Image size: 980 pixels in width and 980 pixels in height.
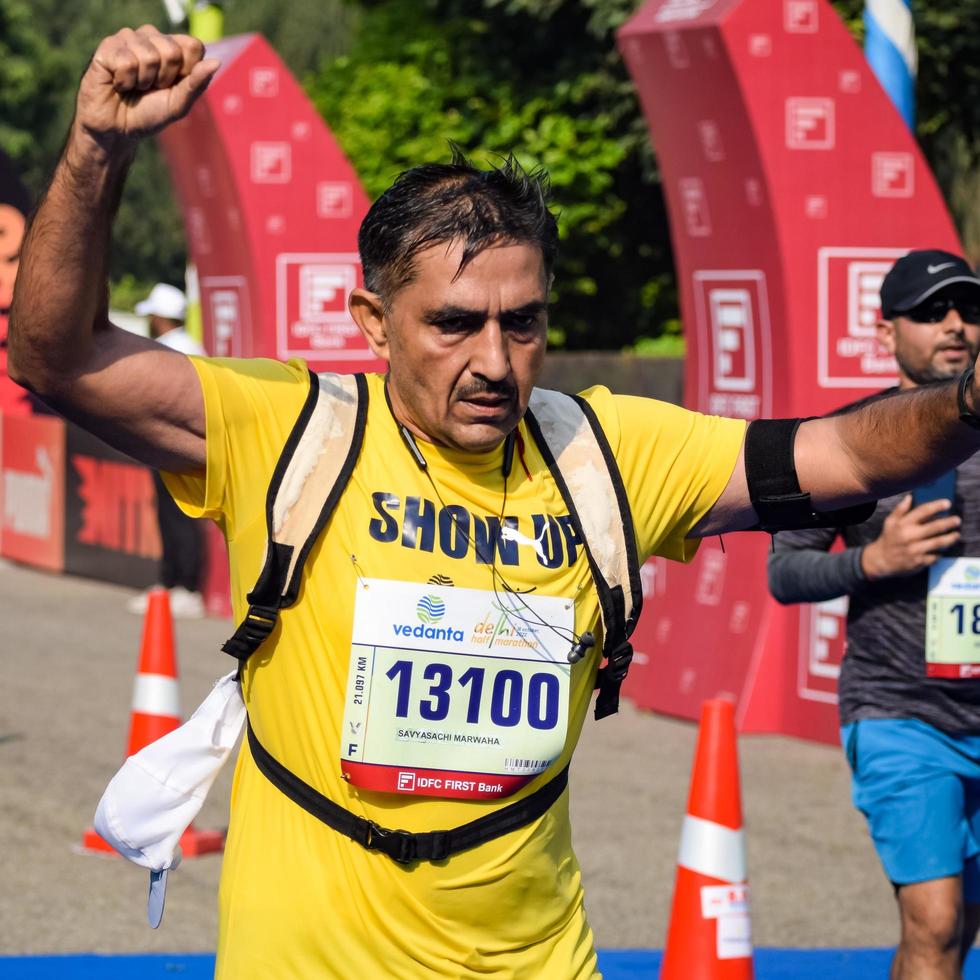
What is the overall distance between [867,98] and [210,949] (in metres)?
5.16

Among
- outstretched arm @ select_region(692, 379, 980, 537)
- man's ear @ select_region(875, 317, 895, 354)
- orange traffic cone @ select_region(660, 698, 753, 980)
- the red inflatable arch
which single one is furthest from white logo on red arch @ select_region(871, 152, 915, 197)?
outstretched arm @ select_region(692, 379, 980, 537)

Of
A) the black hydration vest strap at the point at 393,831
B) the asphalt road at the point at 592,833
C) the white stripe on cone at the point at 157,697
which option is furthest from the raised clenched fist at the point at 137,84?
the white stripe on cone at the point at 157,697

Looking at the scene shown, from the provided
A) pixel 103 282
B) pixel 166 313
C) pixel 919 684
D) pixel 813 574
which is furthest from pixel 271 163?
pixel 103 282

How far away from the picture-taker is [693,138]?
30.4 feet

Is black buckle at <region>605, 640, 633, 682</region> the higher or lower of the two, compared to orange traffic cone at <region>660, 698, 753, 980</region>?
higher

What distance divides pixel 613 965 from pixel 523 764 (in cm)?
282

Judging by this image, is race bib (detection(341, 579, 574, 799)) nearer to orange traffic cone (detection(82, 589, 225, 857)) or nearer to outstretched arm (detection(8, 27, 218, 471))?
outstretched arm (detection(8, 27, 218, 471))

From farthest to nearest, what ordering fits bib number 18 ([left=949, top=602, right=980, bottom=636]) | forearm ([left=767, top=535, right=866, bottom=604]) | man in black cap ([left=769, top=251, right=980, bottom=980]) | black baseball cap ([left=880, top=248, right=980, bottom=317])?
black baseball cap ([left=880, top=248, right=980, bottom=317]) < forearm ([left=767, top=535, right=866, bottom=604]) < bib number 18 ([left=949, top=602, right=980, bottom=636]) < man in black cap ([left=769, top=251, right=980, bottom=980])

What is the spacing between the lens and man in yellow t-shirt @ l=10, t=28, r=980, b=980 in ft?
9.16

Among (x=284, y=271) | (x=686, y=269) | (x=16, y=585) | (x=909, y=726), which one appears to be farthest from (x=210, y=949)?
(x=16, y=585)

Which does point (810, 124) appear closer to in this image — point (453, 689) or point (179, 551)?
point (179, 551)

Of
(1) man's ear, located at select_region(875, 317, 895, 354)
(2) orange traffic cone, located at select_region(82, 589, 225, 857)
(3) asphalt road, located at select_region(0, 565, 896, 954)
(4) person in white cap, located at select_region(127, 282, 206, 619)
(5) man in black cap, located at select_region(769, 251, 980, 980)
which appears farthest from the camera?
(4) person in white cap, located at select_region(127, 282, 206, 619)

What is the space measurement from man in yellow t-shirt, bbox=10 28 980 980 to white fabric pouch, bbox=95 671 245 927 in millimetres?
126

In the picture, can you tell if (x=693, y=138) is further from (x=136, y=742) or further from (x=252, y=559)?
(x=252, y=559)
